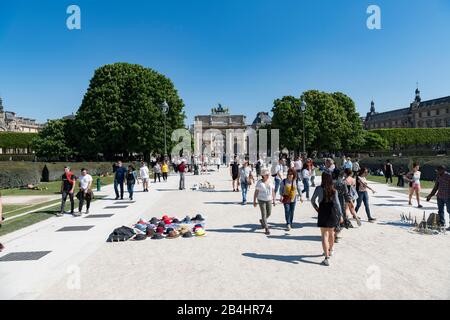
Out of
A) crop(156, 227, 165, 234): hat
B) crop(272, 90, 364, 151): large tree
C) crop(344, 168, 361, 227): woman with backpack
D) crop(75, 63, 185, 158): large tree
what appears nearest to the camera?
crop(156, 227, 165, 234): hat

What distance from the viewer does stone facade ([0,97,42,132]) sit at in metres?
146

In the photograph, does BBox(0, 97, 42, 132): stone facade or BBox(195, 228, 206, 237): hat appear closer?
BBox(195, 228, 206, 237): hat

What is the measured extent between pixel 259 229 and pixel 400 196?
37.7 ft

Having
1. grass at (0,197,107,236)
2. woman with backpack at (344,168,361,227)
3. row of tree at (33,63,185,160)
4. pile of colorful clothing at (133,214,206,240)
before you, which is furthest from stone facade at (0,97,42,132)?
woman with backpack at (344,168,361,227)

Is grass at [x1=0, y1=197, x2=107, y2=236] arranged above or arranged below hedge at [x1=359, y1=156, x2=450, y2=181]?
below

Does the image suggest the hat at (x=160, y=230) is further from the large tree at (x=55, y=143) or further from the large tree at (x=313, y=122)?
the large tree at (x=313, y=122)

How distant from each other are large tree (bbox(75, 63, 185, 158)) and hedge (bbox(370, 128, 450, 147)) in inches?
2626

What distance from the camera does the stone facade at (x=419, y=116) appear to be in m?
124

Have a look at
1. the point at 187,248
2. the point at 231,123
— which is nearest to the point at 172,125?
the point at 187,248

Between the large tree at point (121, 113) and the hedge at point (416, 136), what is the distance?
219 ft

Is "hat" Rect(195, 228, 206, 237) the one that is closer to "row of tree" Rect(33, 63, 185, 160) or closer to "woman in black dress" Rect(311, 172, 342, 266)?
"woman in black dress" Rect(311, 172, 342, 266)

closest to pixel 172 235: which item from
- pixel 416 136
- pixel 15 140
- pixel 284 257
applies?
pixel 284 257

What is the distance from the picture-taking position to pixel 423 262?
24.8ft

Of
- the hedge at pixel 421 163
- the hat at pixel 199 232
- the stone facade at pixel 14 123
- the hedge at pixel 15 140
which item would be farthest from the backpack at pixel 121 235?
the stone facade at pixel 14 123
